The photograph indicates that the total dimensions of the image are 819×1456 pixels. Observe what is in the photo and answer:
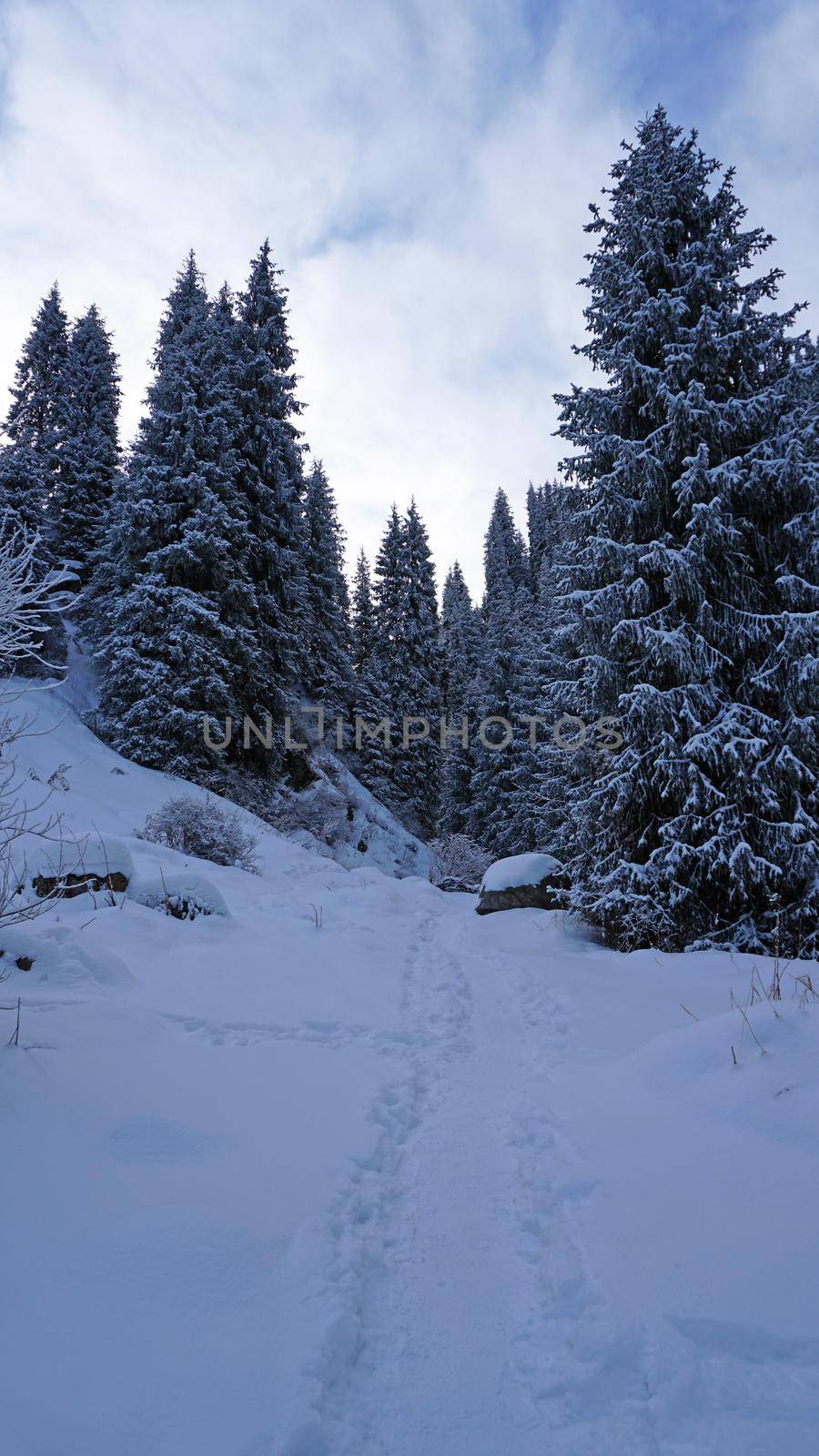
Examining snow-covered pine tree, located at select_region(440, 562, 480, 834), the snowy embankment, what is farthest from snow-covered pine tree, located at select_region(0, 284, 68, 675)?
snow-covered pine tree, located at select_region(440, 562, 480, 834)

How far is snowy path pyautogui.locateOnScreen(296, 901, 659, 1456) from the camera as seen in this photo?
5.24ft

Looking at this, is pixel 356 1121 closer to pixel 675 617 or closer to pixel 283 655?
pixel 675 617

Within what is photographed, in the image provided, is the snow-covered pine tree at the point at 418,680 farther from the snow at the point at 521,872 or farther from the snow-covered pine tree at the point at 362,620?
the snow at the point at 521,872

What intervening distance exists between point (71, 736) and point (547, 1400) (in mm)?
15002

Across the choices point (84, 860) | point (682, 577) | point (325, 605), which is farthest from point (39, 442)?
point (682, 577)

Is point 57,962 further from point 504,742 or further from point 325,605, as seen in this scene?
point 325,605

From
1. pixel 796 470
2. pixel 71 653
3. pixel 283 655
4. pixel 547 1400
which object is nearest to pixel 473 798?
pixel 283 655

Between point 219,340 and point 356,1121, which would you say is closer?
point 356,1121

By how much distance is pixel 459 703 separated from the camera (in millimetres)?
33562

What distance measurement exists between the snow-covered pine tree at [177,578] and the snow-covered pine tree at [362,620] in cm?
1466

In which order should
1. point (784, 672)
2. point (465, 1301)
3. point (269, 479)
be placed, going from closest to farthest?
point (465, 1301) → point (784, 672) → point (269, 479)

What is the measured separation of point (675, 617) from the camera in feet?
24.2

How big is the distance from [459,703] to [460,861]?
1372 cm

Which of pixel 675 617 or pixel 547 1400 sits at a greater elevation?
pixel 675 617
